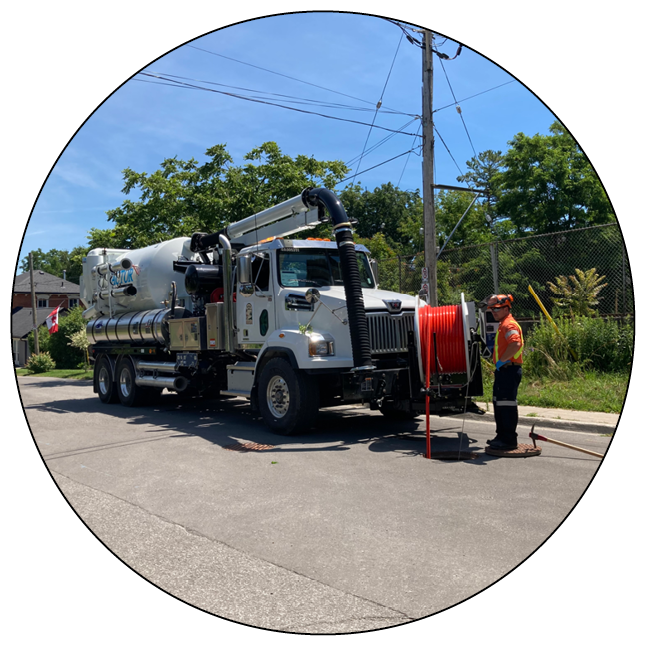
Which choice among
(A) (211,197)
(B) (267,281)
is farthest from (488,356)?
(B) (267,281)

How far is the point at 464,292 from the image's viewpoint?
3.98 metres

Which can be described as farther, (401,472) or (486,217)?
(401,472)

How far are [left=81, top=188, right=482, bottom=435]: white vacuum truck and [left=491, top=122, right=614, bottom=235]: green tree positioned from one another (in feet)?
5.56

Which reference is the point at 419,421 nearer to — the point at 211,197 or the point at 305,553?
the point at 211,197

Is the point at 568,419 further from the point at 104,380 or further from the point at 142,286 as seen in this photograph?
the point at 104,380

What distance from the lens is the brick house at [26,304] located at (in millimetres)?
2605

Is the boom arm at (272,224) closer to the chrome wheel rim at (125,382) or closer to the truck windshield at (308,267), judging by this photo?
the truck windshield at (308,267)

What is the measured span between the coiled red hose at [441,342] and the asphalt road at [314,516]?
0.68 m

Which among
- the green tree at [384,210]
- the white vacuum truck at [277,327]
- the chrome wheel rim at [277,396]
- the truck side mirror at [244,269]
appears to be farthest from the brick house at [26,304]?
the truck side mirror at [244,269]

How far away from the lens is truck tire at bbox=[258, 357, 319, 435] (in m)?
5.82

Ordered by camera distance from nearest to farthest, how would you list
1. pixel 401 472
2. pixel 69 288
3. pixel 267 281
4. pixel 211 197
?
pixel 69 288, pixel 401 472, pixel 211 197, pixel 267 281

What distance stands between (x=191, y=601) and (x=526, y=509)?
1.62 m

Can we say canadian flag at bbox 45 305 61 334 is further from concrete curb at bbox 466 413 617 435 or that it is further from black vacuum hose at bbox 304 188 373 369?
concrete curb at bbox 466 413 617 435

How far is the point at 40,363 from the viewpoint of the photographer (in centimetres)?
308
